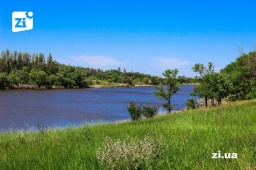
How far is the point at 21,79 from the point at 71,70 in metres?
38.8

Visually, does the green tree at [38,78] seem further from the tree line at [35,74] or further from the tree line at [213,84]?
the tree line at [213,84]

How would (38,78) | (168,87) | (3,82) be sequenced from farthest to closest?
(38,78) < (3,82) < (168,87)

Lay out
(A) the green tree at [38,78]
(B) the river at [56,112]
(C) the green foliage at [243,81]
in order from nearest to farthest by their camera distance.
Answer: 1. (B) the river at [56,112]
2. (C) the green foliage at [243,81]
3. (A) the green tree at [38,78]

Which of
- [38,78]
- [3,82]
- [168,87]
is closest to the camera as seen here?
[168,87]

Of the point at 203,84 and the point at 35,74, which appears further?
the point at 35,74

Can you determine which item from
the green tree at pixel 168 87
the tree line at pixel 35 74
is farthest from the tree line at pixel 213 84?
the tree line at pixel 35 74

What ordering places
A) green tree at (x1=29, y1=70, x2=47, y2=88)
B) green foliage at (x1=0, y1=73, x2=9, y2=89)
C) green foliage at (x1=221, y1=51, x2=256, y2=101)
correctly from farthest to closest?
green tree at (x1=29, y1=70, x2=47, y2=88)
green foliage at (x1=0, y1=73, x2=9, y2=89)
green foliage at (x1=221, y1=51, x2=256, y2=101)

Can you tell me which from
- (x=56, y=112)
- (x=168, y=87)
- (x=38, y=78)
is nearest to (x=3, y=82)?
(x=38, y=78)

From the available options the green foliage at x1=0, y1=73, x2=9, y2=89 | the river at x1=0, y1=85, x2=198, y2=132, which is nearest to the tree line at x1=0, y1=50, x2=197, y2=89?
the green foliage at x1=0, y1=73, x2=9, y2=89

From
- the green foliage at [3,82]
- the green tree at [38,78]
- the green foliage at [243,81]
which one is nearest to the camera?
the green foliage at [243,81]

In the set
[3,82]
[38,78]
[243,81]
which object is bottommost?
[3,82]

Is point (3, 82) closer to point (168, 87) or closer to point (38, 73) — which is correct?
point (38, 73)

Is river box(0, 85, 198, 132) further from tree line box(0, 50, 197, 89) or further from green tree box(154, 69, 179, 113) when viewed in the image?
tree line box(0, 50, 197, 89)

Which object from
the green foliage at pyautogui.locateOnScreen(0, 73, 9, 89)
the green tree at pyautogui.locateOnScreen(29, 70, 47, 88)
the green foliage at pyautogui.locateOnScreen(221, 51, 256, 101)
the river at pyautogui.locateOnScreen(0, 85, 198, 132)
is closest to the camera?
the river at pyautogui.locateOnScreen(0, 85, 198, 132)
